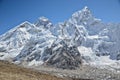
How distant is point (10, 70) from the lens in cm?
3450

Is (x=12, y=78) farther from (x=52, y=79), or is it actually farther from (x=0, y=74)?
(x=52, y=79)

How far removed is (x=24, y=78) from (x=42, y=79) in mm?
3093

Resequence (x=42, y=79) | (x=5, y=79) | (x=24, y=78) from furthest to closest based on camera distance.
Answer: (x=42, y=79), (x=24, y=78), (x=5, y=79)

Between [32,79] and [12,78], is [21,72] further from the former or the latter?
[12,78]

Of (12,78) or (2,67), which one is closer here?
(12,78)

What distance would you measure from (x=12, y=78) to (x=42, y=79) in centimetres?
496

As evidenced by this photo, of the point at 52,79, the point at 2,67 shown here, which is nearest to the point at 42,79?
the point at 52,79

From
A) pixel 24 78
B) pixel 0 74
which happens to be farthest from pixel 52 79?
pixel 0 74

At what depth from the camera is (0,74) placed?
30516 mm

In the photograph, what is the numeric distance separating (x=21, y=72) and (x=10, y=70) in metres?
1.38

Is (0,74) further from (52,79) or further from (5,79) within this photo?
(52,79)

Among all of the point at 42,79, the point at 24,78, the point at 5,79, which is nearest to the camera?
the point at 5,79

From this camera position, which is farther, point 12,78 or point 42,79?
point 42,79

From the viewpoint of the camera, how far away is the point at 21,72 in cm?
3528
